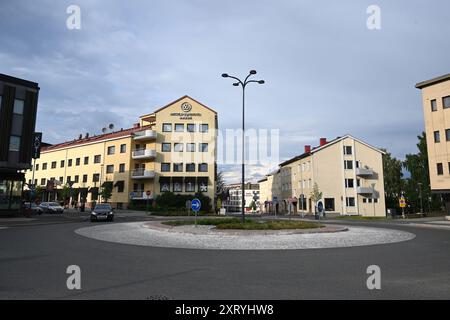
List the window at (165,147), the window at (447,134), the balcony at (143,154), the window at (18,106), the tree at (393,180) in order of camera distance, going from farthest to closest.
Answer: the tree at (393,180), the window at (165,147), the balcony at (143,154), the window at (447,134), the window at (18,106)

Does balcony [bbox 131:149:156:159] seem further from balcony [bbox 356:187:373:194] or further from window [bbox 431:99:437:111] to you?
window [bbox 431:99:437:111]

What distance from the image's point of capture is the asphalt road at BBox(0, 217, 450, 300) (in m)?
5.56

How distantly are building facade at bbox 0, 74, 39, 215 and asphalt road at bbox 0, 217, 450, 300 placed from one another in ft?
73.8

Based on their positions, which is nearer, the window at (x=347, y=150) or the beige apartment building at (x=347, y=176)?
the beige apartment building at (x=347, y=176)

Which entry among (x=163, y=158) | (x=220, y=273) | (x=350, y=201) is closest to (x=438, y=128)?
(x=350, y=201)

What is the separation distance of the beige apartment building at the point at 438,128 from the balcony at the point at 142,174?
37637 mm

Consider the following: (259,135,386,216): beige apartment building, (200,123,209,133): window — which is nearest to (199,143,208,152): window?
(200,123,209,133): window

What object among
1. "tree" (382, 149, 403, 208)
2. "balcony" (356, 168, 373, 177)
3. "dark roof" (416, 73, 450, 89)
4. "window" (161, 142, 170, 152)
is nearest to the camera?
"dark roof" (416, 73, 450, 89)

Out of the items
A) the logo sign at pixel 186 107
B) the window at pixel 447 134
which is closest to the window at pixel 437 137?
the window at pixel 447 134

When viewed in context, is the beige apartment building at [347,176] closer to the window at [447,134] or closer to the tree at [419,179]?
the tree at [419,179]

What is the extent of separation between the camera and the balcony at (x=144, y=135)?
53.5 m

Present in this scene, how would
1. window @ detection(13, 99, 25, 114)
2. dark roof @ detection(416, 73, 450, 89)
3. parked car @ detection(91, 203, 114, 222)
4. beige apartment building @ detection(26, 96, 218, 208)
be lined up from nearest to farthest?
1. parked car @ detection(91, 203, 114, 222)
2. window @ detection(13, 99, 25, 114)
3. dark roof @ detection(416, 73, 450, 89)
4. beige apartment building @ detection(26, 96, 218, 208)

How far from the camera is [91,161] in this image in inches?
2405
